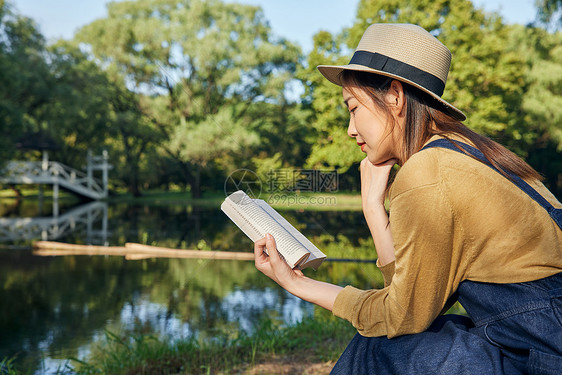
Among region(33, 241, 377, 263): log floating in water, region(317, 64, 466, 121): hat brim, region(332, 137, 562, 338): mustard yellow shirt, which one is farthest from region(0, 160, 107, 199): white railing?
region(332, 137, 562, 338): mustard yellow shirt

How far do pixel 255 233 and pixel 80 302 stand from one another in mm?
5341

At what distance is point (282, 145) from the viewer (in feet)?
61.0

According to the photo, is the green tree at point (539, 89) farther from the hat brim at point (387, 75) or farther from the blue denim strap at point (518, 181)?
the blue denim strap at point (518, 181)

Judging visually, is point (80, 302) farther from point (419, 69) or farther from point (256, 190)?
point (419, 69)

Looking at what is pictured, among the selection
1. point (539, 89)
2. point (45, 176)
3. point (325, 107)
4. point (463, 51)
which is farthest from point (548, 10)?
point (45, 176)

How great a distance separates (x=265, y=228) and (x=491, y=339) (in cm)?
65

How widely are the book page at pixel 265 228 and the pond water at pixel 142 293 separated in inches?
40.5

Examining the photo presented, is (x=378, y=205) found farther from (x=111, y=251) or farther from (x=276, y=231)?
(x=111, y=251)

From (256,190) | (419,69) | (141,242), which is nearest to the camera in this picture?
(419,69)

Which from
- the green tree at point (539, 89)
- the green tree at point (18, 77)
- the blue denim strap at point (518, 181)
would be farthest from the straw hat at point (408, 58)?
the green tree at point (539, 89)

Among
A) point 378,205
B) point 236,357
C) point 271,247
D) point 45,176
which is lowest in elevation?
point 236,357

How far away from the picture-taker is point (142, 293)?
643 cm

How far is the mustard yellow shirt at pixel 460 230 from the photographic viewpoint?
1.20m

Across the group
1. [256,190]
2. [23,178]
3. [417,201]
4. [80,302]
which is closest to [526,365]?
[417,201]
